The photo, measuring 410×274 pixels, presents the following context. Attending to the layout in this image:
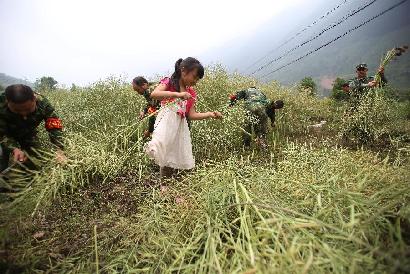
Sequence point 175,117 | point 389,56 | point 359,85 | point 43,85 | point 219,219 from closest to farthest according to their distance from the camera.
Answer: point 219,219 → point 175,117 → point 389,56 → point 359,85 → point 43,85

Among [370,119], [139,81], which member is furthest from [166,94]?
[370,119]

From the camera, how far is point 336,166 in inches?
109

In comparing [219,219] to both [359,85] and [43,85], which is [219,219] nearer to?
[359,85]

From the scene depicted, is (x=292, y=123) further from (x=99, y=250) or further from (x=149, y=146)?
(x=99, y=250)

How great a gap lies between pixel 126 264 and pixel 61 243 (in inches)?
34.7

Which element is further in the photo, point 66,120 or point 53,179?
point 66,120

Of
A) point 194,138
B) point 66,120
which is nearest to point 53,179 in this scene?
point 194,138

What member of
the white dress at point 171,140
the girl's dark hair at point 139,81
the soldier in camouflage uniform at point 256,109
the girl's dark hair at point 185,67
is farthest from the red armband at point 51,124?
the soldier in camouflage uniform at point 256,109

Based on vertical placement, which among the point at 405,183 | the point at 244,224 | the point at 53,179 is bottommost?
the point at 405,183

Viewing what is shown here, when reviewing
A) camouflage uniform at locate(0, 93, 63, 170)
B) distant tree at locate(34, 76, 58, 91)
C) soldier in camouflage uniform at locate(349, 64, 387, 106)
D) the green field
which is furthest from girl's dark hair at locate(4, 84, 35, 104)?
distant tree at locate(34, 76, 58, 91)

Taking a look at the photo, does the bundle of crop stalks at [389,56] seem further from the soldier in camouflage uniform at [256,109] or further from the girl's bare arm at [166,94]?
the girl's bare arm at [166,94]

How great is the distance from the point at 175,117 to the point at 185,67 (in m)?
0.55

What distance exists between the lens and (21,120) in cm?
335

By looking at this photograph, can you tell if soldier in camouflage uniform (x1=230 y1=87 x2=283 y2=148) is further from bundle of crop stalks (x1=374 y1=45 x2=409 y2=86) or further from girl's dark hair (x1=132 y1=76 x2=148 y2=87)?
bundle of crop stalks (x1=374 y1=45 x2=409 y2=86)
